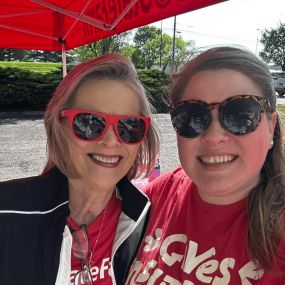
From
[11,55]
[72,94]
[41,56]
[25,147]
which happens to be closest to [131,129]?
[72,94]

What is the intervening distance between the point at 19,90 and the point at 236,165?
13050 mm

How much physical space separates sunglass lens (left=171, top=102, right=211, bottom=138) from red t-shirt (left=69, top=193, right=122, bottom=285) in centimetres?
60

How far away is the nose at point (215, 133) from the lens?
52.3 inches

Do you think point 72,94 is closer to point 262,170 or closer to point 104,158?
point 104,158

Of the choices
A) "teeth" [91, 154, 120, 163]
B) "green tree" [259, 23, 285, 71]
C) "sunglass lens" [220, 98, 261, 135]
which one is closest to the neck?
"teeth" [91, 154, 120, 163]

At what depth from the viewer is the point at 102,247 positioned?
168 centimetres

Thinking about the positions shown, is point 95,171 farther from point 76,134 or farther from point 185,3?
point 185,3

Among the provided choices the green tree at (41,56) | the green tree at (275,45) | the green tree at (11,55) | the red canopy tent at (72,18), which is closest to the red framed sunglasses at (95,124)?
the red canopy tent at (72,18)

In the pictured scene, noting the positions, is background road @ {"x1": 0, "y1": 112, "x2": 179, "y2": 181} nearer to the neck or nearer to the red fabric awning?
the red fabric awning

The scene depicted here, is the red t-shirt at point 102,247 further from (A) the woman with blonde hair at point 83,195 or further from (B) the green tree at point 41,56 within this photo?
(B) the green tree at point 41,56

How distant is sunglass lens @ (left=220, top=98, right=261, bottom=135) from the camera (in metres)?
1.31

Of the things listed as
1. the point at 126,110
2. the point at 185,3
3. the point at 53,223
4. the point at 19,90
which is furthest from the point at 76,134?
the point at 19,90

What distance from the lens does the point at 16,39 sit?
4066mm

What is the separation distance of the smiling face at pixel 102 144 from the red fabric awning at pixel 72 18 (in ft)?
2.07
